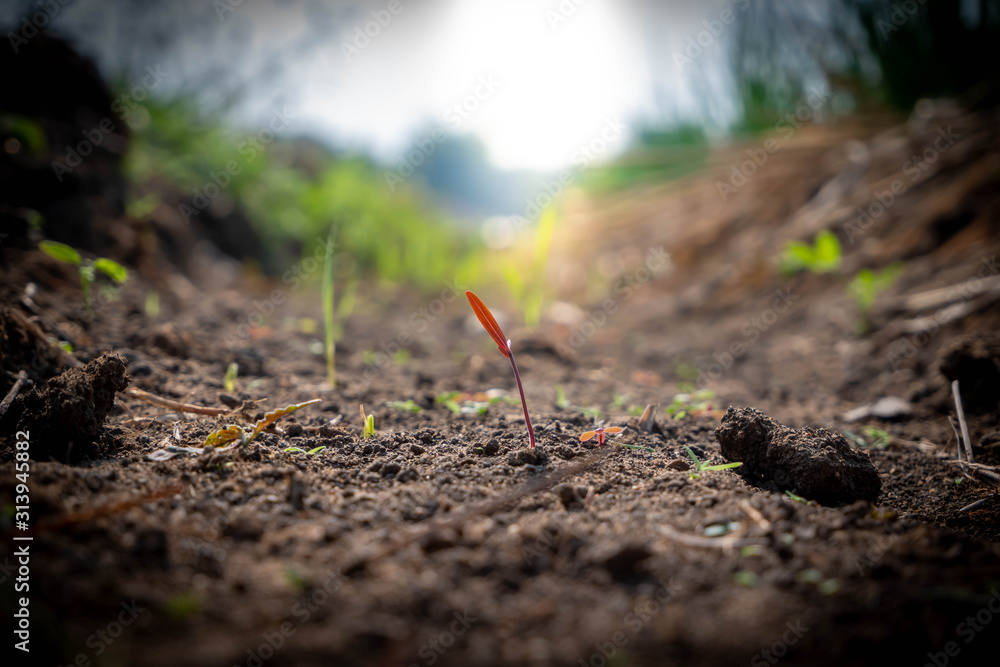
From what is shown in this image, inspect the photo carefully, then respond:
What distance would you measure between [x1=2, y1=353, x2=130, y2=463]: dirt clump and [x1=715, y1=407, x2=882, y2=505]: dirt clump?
1.39 m

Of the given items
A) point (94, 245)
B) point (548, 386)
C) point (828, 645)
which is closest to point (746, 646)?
point (828, 645)

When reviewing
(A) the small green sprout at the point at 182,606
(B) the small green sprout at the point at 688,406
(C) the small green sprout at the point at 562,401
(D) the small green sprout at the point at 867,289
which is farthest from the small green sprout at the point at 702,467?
(D) the small green sprout at the point at 867,289

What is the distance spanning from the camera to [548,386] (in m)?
1.96

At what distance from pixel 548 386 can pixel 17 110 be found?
2.83 metres

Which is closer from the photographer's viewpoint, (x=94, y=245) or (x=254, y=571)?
(x=254, y=571)

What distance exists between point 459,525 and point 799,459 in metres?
0.75

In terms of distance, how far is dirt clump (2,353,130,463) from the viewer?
3.34ft

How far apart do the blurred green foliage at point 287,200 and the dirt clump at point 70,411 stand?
6.83 feet

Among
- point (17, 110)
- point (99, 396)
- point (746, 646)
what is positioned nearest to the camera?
point (746, 646)

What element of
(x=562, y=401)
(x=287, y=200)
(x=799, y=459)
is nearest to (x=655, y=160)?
(x=287, y=200)

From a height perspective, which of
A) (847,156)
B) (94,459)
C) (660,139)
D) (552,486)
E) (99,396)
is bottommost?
(552,486)

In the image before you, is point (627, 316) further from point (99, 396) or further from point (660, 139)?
point (99, 396)

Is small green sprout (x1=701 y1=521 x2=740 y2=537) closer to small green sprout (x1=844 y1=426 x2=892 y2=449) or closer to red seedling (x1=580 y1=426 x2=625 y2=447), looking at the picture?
red seedling (x1=580 y1=426 x2=625 y2=447)

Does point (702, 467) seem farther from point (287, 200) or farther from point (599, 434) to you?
point (287, 200)
